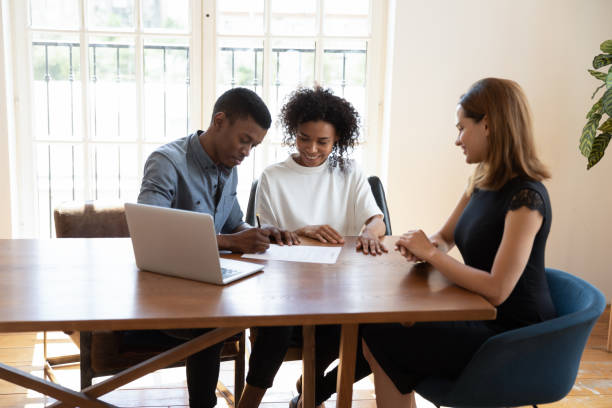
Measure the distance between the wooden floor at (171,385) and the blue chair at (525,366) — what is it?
3.11 feet

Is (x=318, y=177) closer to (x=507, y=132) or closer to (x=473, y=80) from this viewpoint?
(x=507, y=132)

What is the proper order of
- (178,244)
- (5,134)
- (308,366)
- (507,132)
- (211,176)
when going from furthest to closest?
(5,134) < (211,176) < (308,366) < (507,132) < (178,244)

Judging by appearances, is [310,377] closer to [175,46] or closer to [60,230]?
[60,230]

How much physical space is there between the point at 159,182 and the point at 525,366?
51.0 inches

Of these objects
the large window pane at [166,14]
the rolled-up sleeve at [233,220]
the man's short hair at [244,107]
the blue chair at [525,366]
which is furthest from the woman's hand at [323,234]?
the large window pane at [166,14]

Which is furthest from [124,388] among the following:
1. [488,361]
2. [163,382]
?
[488,361]

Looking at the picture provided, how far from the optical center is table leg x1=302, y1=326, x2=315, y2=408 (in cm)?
178

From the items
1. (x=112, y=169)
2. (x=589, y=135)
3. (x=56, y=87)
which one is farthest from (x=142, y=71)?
A: (x=589, y=135)

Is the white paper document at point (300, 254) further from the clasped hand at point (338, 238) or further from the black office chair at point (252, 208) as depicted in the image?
the black office chair at point (252, 208)

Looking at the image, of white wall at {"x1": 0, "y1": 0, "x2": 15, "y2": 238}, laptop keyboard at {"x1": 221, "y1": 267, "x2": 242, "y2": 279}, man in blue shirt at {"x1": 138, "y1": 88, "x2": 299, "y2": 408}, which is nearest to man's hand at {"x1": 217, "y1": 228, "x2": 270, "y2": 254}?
man in blue shirt at {"x1": 138, "y1": 88, "x2": 299, "y2": 408}

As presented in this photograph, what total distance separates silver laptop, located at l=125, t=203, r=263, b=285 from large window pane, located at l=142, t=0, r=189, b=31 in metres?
2.11

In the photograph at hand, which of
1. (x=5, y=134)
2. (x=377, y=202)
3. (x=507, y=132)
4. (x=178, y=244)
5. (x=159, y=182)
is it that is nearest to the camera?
(x=178, y=244)

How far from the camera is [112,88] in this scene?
11.3 feet

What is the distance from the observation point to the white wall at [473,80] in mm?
3395
